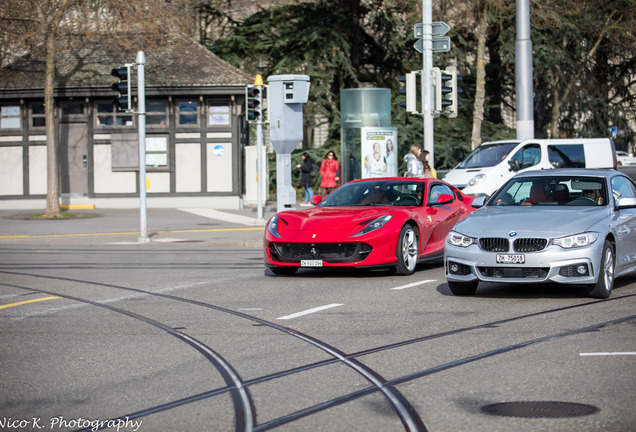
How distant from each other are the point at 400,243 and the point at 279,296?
2.32m

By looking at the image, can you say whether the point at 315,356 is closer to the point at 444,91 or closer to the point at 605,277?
the point at 605,277

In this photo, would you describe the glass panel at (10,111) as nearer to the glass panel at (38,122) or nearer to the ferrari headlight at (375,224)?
the glass panel at (38,122)

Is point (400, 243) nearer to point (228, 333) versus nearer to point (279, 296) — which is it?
point (279, 296)

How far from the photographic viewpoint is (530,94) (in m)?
24.3

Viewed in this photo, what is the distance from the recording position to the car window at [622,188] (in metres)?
11.5

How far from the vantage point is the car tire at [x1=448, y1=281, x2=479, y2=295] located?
35.0 ft

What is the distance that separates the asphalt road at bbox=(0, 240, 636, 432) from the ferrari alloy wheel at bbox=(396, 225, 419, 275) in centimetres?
27

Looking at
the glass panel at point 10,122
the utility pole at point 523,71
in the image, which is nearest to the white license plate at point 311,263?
the utility pole at point 523,71

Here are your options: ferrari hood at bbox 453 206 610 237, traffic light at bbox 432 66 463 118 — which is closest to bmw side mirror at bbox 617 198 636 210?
ferrari hood at bbox 453 206 610 237

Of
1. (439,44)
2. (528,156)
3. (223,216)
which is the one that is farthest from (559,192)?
(223,216)

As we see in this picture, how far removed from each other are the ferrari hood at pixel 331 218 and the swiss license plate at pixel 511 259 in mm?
Answer: 2780

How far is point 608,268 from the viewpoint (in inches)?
406

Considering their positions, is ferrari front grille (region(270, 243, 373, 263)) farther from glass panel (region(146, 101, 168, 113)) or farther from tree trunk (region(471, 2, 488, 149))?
tree trunk (region(471, 2, 488, 149))

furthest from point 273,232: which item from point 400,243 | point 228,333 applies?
point 228,333
